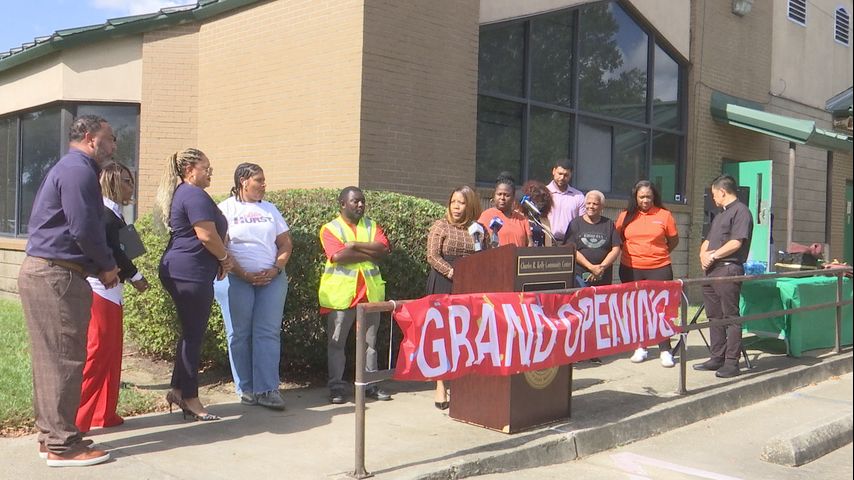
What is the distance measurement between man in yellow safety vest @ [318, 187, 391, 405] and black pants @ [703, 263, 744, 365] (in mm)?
3532

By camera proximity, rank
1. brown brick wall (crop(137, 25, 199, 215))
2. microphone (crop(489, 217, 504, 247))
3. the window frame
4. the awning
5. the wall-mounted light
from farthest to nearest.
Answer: the window frame → the wall-mounted light → the awning → brown brick wall (crop(137, 25, 199, 215)) → microphone (crop(489, 217, 504, 247))

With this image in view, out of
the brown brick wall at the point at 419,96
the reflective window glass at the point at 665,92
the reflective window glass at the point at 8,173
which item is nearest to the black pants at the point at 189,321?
the brown brick wall at the point at 419,96

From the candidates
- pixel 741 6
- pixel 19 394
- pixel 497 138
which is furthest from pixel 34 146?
pixel 741 6

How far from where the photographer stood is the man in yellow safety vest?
603 cm

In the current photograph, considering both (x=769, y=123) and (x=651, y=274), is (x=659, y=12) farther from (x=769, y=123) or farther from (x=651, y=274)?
(x=651, y=274)

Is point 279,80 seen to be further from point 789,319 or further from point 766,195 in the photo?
point 766,195

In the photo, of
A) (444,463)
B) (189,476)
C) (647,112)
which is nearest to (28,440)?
(189,476)

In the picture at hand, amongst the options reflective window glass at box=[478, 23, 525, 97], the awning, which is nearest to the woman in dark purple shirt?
reflective window glass at box=[478, 23, 525, 97]

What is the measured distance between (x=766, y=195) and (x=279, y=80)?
863 cm

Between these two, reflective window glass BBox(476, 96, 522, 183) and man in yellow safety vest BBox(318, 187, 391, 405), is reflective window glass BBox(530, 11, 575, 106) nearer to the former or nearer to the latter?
reflective window glass BBox(476, 96, 522, 183)

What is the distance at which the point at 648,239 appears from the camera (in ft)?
25.5

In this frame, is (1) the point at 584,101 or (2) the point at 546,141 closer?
(2) the point at 546,141

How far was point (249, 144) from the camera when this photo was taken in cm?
986

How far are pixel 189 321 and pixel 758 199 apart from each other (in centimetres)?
1102
